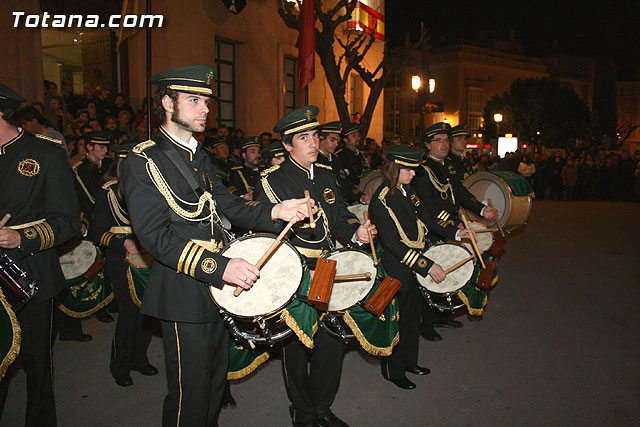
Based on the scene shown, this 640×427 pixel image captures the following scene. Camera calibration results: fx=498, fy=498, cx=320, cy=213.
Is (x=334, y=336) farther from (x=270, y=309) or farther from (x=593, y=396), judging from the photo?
(x=593, y=396)

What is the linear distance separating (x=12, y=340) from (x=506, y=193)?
19.0 ft

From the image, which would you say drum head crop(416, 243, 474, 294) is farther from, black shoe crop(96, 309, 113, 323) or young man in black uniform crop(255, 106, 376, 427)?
black shoe crop(96, 309, 113, 323)

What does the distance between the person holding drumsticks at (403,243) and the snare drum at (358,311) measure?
0.57 meters

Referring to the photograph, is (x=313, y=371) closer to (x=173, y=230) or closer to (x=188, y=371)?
(x=188, y=371)

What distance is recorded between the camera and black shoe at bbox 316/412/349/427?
12.2 feet

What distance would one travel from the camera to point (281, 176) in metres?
3.69

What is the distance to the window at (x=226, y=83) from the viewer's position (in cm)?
1444

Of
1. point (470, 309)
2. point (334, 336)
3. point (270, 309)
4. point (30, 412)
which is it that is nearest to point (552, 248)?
point (470, 309)

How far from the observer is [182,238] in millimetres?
2703

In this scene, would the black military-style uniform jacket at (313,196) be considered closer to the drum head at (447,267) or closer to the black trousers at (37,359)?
the drum head at (447,267)

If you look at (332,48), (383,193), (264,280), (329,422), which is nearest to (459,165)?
(383,193)

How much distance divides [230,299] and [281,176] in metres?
1.27

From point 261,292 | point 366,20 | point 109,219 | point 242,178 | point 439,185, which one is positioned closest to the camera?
point 261,292

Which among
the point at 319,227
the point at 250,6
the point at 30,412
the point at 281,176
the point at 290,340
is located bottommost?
the point at 30,412
